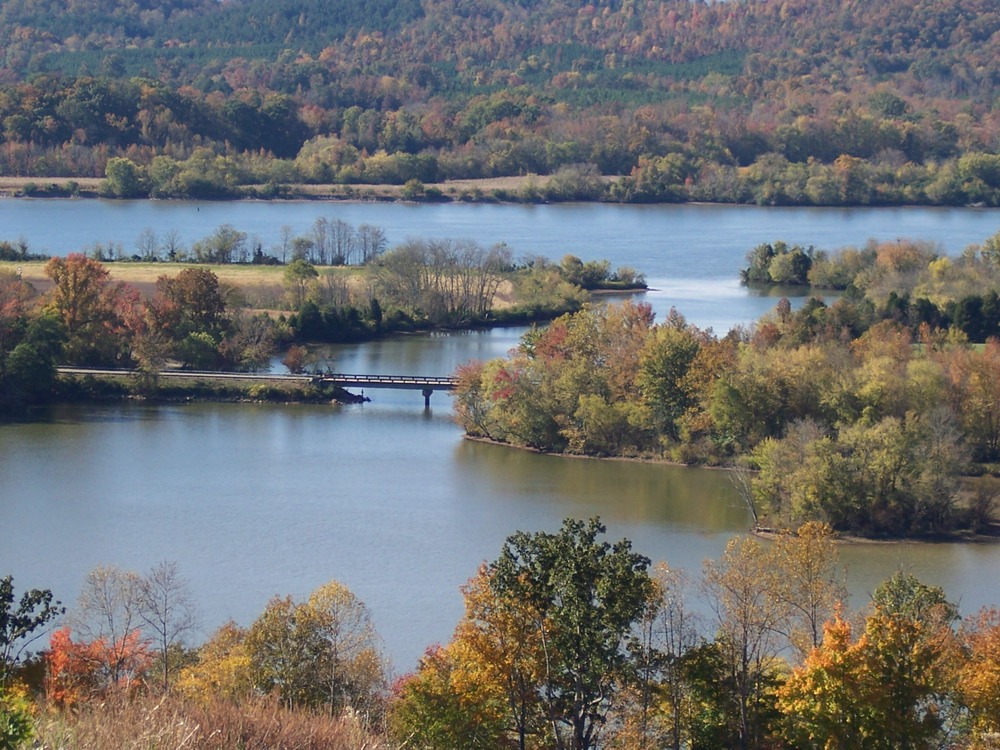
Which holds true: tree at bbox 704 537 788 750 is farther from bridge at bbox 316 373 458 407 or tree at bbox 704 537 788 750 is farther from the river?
bridge at bbox 316 373 458 407

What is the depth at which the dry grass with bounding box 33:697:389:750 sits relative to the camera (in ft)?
18.3

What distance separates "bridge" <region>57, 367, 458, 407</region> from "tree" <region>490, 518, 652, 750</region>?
1143cm

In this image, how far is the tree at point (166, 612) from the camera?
32.3 feet

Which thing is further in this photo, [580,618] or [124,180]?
[124,180]

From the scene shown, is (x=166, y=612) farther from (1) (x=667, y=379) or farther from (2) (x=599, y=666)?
(1) (x=667, y=379)

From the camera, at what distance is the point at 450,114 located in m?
62.8

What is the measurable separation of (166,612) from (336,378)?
34.5ft

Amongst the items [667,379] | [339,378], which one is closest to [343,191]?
[339,378]

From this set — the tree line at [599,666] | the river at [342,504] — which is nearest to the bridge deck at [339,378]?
the river at [342,504]

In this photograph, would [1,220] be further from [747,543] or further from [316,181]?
[747,543]

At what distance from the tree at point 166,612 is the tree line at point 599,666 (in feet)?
0.45

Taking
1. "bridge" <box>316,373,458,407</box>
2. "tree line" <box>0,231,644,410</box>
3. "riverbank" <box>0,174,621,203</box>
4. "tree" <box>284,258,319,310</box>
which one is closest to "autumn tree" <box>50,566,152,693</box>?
"bridge" <box>316,373,458,407</box>

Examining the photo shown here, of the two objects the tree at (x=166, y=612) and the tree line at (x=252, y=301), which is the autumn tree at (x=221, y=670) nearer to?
the tree at (x=166, y=612)

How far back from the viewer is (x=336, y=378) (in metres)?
20.7
